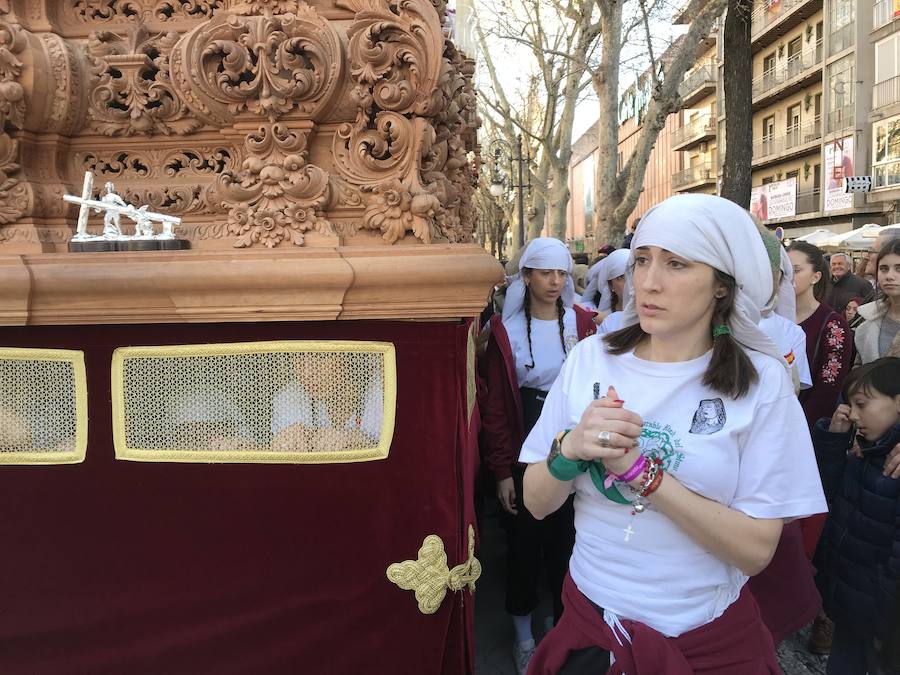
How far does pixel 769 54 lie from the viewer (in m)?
33.7

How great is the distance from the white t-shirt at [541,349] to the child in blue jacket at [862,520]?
110cm

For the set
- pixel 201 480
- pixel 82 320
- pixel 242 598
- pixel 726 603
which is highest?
pixel 82 320

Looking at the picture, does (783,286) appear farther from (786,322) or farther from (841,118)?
(841,118)

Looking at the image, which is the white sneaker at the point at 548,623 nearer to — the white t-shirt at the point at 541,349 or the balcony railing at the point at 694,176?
the white t-shirt at the point at 541,349

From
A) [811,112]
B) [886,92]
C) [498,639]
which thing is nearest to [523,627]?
[498,639]

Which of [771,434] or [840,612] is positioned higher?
[771,434]

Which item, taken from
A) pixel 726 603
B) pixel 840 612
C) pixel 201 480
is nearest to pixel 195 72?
pixel 201 480

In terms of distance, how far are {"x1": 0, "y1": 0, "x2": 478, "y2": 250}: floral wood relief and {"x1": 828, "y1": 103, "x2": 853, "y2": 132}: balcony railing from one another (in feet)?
97.8

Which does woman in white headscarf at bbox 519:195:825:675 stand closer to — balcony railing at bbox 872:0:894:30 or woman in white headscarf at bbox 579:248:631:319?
woman in white headscarf at bbox 579:248:631:319

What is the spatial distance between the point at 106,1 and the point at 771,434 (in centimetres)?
229

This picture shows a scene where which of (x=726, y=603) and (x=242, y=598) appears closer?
(x=726, y=603)

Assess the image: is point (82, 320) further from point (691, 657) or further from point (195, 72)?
point (691, 657)

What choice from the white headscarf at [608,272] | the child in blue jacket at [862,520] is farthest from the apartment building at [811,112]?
the child in blue jacket at [862,520]

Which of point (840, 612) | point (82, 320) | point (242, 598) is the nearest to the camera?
point (82, 320)
